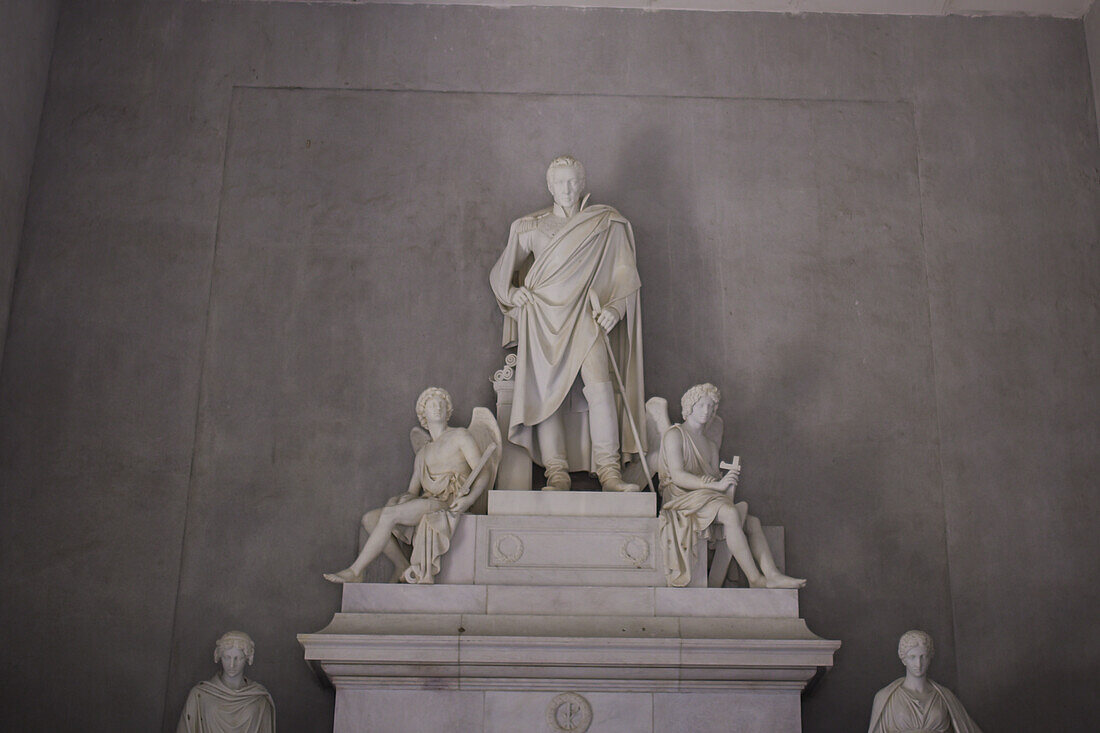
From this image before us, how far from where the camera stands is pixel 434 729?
7.06 metres

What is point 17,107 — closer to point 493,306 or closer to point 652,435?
point 493,306

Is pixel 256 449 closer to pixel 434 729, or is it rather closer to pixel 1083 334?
pixel 434 729

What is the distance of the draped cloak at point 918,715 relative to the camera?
7.01 m

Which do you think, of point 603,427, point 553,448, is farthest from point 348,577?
point 603,427

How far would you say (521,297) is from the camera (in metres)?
8.52

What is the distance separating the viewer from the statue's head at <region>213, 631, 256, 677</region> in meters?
7.12

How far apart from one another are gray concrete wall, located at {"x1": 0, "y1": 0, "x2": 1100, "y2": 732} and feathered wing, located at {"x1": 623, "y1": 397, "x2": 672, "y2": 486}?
2.23ft

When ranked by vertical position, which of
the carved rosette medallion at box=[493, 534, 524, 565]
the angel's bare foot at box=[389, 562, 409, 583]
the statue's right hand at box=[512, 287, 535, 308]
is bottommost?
the angel's bare foot at box=[389, 562, 409, 583]

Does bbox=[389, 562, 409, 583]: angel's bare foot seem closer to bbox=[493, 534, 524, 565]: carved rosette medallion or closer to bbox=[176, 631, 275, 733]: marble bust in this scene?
bbox=[493, 534, 524, 565]: carved rosette medallion

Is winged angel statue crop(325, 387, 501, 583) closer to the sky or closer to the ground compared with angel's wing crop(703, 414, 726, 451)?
closer to the ground

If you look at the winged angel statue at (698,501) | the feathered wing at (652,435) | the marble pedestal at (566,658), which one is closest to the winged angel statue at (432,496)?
the marble pedestal at (566,658)

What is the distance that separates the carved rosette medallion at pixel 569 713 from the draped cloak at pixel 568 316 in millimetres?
1686

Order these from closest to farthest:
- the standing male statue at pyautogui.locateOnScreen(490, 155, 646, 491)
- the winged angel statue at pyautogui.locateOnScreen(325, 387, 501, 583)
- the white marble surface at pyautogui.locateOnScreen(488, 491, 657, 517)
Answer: the winged angel statue at pyautogui.locateOnScreen(325, 387, 501, 583) → the white marble surface at pyautogui.locateOnScreen(488, 491, 657, 517) → the standing male statue at pyautogui.locateOnScreen(490, 155, 646, 491)

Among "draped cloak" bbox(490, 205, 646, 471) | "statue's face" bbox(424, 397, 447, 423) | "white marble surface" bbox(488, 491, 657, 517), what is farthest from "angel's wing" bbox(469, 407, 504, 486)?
"white marble surface" bbox(488, 491, 657, 517)
